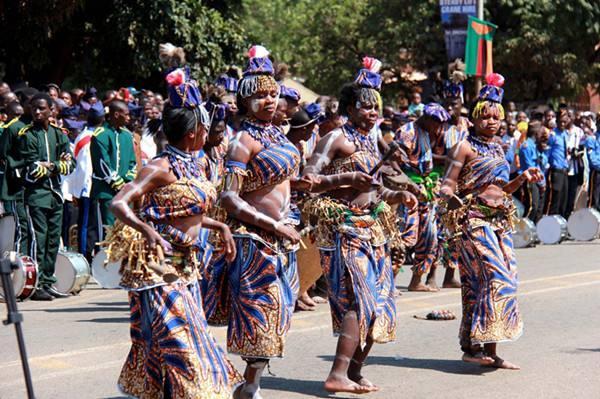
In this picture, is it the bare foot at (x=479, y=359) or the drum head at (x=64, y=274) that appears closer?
the bare foot at (x=479, y=359)

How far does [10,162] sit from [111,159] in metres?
1.43

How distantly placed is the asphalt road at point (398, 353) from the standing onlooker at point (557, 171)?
24.6 feet

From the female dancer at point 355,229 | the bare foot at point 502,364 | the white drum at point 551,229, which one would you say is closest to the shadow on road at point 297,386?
the female dancer at point 355,229

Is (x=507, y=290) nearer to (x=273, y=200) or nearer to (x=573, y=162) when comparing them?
(x=273, y=200)

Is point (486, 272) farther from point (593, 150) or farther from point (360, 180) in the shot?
point (593, 150)

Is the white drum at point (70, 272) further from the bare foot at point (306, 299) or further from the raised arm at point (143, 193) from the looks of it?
the raised arm at point (143, 193)

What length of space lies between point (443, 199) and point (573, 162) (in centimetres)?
1286

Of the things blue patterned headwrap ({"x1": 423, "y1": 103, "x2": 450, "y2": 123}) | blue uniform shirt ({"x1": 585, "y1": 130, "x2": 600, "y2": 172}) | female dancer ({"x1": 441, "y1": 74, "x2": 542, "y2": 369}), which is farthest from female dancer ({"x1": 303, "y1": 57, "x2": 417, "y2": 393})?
blue uniform shirt ({"x1": 585, "y1": 130, "x2": 600, "y2": 172})

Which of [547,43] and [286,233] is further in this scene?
[547,43]

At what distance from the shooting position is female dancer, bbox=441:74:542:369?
8031mm

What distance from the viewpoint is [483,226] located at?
8.14 meters

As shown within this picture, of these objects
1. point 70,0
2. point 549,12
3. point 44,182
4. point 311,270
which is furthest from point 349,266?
point 549,12

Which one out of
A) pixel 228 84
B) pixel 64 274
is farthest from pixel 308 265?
pixel 64 274

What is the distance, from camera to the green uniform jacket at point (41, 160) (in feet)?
37.9
